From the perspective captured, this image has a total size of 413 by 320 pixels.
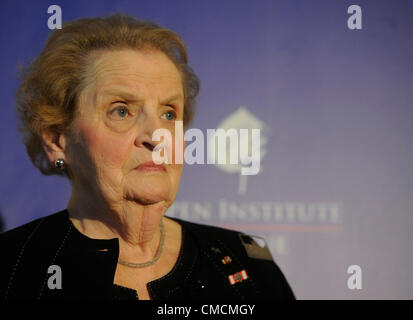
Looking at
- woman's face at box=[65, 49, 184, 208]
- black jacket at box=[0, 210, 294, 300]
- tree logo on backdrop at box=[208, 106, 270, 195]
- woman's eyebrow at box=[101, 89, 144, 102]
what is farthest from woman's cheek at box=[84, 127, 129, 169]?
tree logo on backdrop at box=[208, 106, 270, 195]

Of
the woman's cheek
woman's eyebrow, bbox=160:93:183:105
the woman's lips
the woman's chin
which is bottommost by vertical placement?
the woman's chin

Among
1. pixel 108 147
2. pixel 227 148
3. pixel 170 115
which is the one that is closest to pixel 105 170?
pixel 108 147

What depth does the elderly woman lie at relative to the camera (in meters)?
1.34

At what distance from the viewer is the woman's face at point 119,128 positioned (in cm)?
133

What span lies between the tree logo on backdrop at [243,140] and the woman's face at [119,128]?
0.35 meters

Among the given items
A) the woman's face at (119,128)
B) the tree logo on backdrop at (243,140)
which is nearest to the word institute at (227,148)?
the tree logo on backdrop at (243,140)

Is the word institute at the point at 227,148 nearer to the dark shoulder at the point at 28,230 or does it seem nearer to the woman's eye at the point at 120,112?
the woman's eye at the point at 120,112

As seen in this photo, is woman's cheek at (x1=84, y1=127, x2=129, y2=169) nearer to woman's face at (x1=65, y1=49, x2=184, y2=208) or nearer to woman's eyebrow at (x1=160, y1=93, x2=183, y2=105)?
woman's face at (x1=65, y1=49, x2=184, y2=208)

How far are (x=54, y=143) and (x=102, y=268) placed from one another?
0.44 m

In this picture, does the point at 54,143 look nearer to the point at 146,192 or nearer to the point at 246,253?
the point at 146,192

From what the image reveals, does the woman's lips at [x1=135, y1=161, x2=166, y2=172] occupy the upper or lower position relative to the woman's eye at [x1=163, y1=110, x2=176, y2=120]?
lower
